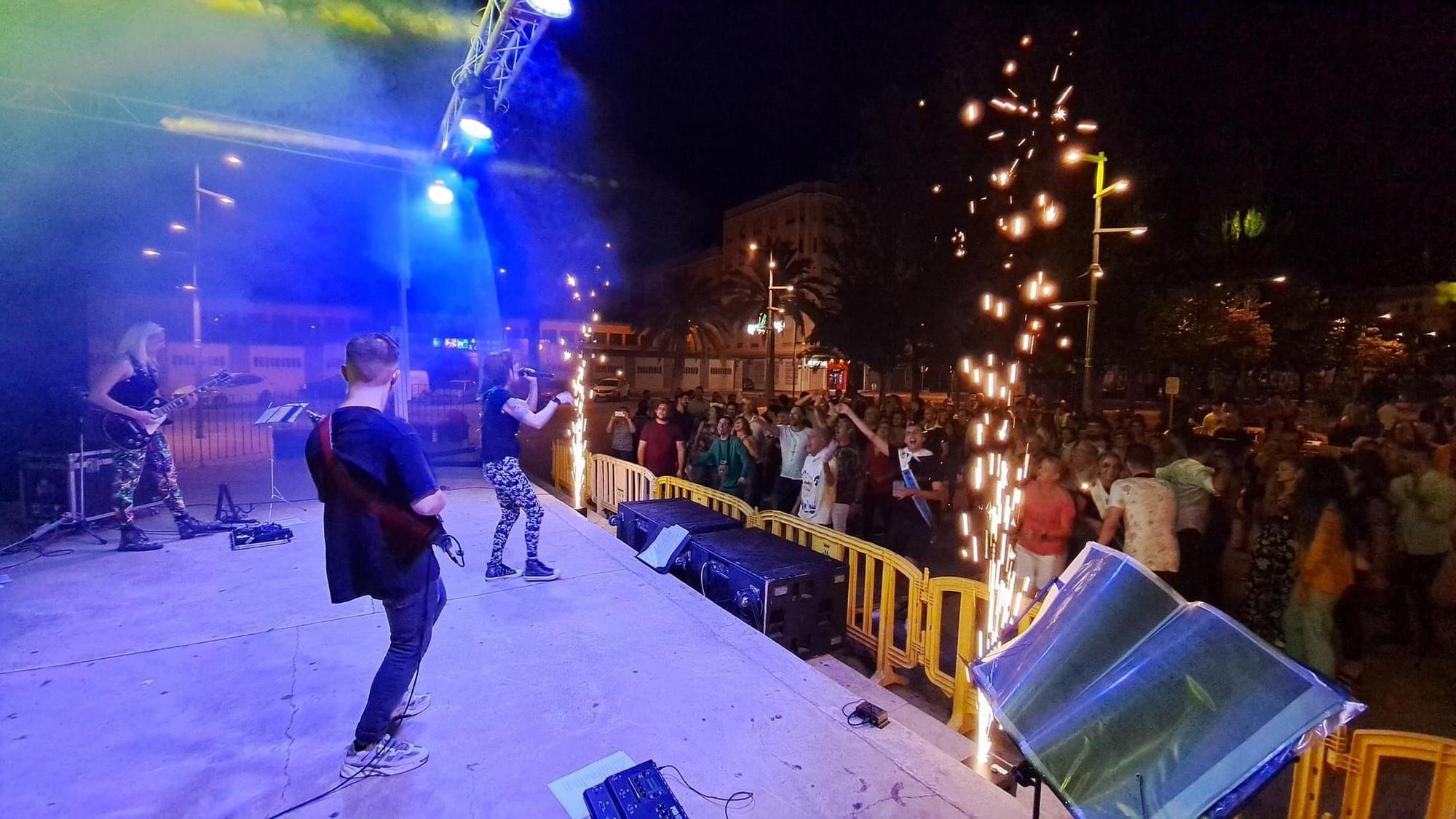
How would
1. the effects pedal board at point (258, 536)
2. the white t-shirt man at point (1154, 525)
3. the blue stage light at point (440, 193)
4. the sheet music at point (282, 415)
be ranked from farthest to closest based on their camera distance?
the blue stage light at point (440, 193) → the sheet music at point (282, 415) → the effects pedal board at point (258, 536) → the white t-shirt man at point (1154, 525)

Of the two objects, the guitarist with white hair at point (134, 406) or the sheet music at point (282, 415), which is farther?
the sheet music at point (282, 415)

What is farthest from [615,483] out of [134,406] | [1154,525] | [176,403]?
[1154,525]

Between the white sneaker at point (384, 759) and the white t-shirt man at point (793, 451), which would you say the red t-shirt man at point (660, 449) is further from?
the white sneaker at point (384, 759)

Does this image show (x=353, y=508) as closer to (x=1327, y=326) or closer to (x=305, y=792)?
(x=305, y=792)

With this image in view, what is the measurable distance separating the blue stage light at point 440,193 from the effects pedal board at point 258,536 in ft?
23.9

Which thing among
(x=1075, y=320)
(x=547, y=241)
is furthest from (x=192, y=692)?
(x=547, y=241)

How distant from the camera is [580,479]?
9.16 metres

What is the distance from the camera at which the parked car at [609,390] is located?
34.8 meters

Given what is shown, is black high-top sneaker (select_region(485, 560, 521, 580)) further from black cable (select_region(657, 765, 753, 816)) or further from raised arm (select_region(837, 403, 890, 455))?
raised arm (select_region(837, 403, 890, 455))

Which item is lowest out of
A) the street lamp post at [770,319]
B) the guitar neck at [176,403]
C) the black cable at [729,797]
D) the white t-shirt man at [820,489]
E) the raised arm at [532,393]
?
the black cable at [729,797]

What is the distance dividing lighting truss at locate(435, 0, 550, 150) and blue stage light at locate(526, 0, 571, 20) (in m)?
0.33

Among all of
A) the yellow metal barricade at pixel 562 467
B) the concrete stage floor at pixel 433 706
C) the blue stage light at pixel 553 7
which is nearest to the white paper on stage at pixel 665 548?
the concrete stage floor at pixel 433 706

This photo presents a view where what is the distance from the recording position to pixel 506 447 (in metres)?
4.86

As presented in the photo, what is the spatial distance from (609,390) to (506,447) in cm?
3154
